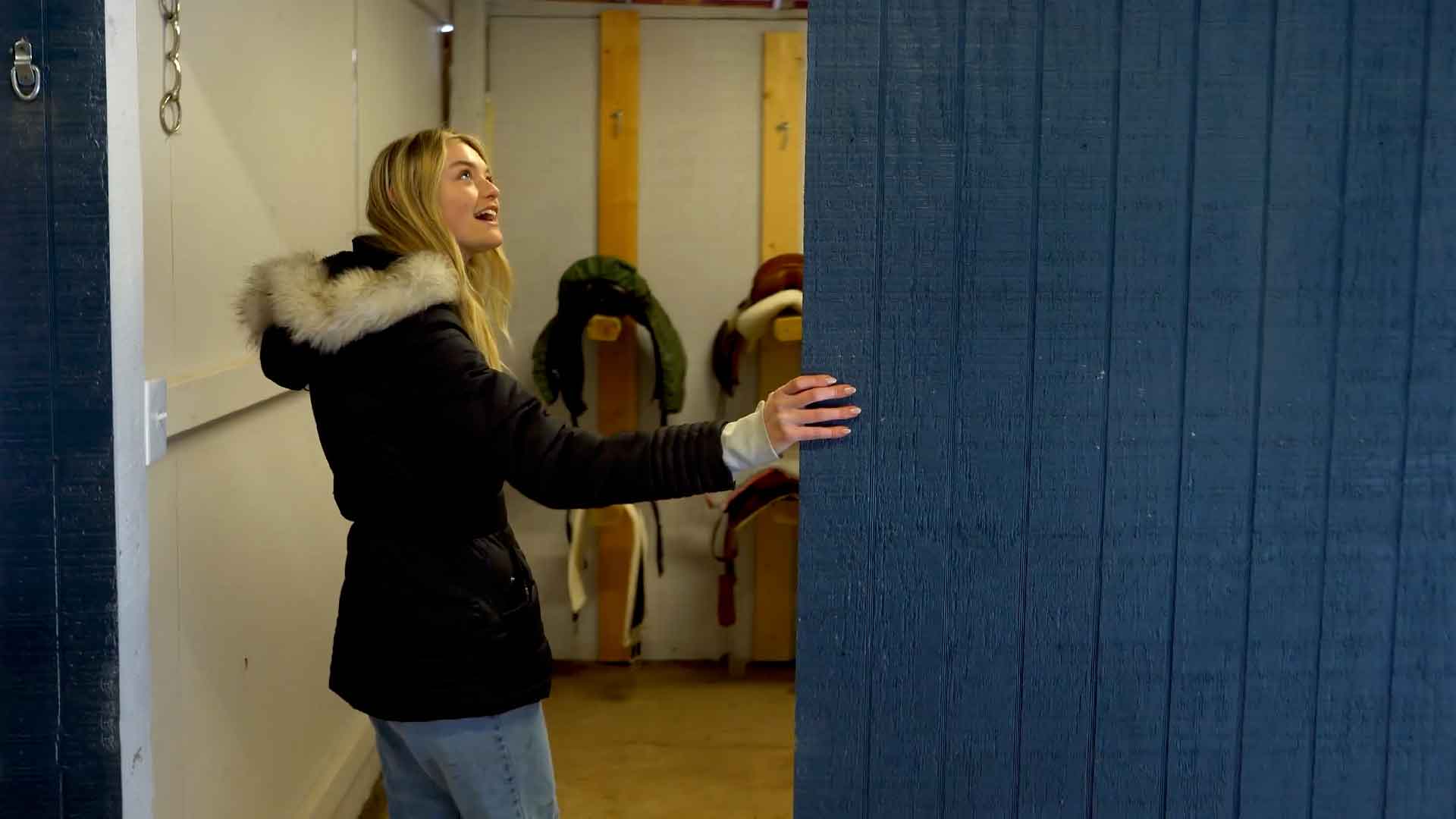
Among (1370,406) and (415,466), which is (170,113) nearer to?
(415,466)

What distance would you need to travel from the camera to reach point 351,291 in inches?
74.2

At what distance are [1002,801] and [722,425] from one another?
1.83ft

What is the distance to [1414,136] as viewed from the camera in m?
1.61

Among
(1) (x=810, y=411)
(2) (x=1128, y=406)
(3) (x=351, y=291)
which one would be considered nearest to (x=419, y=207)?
(3) (x=351, y=291)

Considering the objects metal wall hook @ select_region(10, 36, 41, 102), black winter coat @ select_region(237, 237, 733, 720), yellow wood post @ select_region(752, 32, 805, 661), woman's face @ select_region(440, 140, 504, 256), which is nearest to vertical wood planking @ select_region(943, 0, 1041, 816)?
black winter coat @ select_region(237, 237, 733, 720)

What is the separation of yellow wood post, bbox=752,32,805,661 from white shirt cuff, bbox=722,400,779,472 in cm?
284

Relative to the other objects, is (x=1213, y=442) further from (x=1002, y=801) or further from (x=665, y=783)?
(x=665, y=783)

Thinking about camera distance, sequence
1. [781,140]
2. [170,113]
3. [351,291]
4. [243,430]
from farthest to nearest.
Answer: [781,140]
[243,430]
[170,113]
[351,291]

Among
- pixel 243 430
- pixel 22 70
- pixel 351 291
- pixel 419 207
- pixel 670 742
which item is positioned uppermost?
pixel 22 70

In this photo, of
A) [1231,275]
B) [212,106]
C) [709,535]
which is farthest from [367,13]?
[1231,275]

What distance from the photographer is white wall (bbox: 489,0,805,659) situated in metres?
4.70

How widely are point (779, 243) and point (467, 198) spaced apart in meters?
2.68

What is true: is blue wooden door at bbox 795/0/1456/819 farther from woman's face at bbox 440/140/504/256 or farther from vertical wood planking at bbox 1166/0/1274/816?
woman's face at bbox 440/140/504/256

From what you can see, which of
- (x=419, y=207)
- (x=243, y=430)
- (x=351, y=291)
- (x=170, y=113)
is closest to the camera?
(x=351, y=291)
